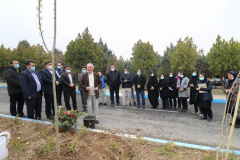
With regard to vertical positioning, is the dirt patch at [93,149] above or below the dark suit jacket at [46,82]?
below

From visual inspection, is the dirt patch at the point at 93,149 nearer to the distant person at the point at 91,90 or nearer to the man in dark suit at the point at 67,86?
the distant person at the point at 91,90

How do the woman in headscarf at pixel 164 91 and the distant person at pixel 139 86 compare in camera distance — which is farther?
the distant person at pixel 139 86

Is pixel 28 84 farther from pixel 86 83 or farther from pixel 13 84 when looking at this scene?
pixel 86 83

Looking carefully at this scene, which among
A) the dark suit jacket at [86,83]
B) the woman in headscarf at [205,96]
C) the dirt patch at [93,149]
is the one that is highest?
the dark suit jacket at [86,83]

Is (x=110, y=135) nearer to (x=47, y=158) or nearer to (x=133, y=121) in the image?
(x=47, y=158)

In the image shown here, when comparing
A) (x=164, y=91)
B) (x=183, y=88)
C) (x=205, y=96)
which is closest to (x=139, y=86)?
(x=164, y=91)

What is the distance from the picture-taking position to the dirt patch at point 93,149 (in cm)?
288

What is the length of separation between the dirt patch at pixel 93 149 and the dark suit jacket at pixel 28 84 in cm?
125

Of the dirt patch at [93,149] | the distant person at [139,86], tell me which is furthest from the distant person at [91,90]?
the distant person at [139,86]

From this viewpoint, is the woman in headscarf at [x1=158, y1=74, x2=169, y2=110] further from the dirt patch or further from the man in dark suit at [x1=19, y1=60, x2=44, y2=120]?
the man in dark suit at [x1=19, y1=60, x2=44, y2=120]

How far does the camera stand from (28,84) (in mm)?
4668

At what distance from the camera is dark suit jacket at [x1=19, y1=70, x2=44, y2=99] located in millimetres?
4523

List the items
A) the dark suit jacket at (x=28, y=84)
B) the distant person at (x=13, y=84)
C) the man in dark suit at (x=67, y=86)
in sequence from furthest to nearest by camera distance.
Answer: the man in dark suit at (x=67, y=86) < the distant person at (x=13, y=84) < the dark suit jacket at (x=28, y=84)

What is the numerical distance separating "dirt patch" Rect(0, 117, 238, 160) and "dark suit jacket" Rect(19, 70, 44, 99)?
4.10ft
